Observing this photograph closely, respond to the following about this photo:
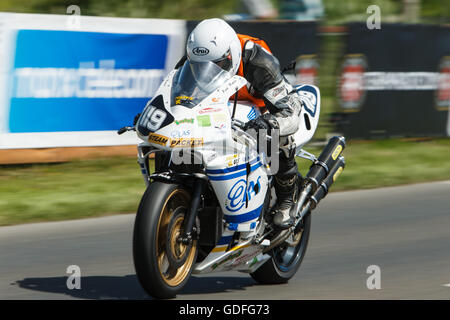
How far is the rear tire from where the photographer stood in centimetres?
651

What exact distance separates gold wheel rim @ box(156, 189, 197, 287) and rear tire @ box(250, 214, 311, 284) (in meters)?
0.97

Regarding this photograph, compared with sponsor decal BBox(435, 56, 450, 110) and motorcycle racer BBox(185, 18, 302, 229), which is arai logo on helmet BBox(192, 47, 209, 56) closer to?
motorcycle racer BBox(185, 18, 302, 229)

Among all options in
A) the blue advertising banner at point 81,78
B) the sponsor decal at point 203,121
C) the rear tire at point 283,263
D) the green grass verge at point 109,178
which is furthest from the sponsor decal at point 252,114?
the blue advertising banner at point 81,78

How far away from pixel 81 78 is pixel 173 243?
19.4ft

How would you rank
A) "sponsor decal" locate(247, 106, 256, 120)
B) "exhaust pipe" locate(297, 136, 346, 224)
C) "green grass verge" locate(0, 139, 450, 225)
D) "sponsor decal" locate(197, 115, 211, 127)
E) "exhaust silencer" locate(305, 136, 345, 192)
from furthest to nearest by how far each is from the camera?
1. "green grass verge" locate(0, 139, 450, 225)
2. "exhaust silencer" locate(305, 136, 345, 192)
3. "exhaust pipe" locate(297, 136, 346, 224)
4. "sponsor decal" locate(247, 106, 256, 120)
5. "sponsor decal" locate(197, 115, 211, 127)

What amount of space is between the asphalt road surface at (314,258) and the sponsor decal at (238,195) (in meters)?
0.65

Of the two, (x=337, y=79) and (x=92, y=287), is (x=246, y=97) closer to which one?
(x=92, y=287)

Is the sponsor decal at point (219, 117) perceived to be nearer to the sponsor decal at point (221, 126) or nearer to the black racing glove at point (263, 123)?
the sponsor decal at point (221, 126)

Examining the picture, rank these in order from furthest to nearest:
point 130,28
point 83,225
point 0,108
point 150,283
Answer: point 130,28
point 0,108
point 83,225
point 150,283

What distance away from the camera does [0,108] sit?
10.4 m

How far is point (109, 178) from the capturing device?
10656mm

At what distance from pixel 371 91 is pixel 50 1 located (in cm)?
790

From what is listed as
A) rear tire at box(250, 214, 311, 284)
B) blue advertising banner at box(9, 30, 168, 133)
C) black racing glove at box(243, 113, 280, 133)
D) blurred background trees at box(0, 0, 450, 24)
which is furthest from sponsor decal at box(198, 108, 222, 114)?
blurred background trees at box(0, 0, 450, 24)

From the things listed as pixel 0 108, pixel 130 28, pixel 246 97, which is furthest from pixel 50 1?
pixel 246 97
